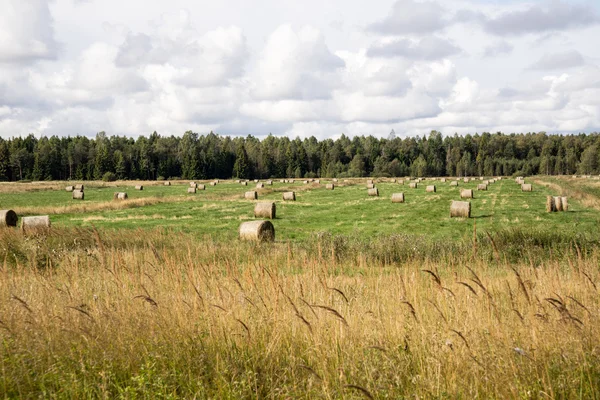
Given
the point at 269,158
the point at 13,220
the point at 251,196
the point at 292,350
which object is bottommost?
the point at 13,220

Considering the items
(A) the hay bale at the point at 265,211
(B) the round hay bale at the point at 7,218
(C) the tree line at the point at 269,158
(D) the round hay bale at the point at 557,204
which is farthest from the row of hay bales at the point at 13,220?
(C) the tree line at the point at 269,158

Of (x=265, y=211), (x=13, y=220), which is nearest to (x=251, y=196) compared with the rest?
(x=265, y=211)

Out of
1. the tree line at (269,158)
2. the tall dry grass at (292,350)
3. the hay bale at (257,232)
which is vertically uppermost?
the tree line at (269,158)

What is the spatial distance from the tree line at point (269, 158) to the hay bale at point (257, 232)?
347 feet

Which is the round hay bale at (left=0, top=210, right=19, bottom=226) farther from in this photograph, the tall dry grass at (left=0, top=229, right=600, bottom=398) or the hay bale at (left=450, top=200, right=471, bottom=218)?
the hay bale at (left=450, top=200, right=471, bottom=218)

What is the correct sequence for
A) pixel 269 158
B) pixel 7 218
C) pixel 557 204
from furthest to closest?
pixel 269 158
pixel 557 204
pixel 7 218

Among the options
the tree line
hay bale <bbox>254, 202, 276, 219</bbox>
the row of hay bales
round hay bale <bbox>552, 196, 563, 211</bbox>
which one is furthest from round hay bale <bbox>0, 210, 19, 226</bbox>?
the tree line

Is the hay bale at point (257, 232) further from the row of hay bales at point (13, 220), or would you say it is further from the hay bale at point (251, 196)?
the hay bale at point (251, 196)

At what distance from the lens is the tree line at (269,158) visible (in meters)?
132

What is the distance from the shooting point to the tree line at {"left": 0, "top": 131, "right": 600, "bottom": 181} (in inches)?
5197

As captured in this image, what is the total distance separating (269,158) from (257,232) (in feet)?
445

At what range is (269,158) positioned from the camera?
156m

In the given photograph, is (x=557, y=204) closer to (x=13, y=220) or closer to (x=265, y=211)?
(x=265, y=211)

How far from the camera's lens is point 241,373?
16.8ft
